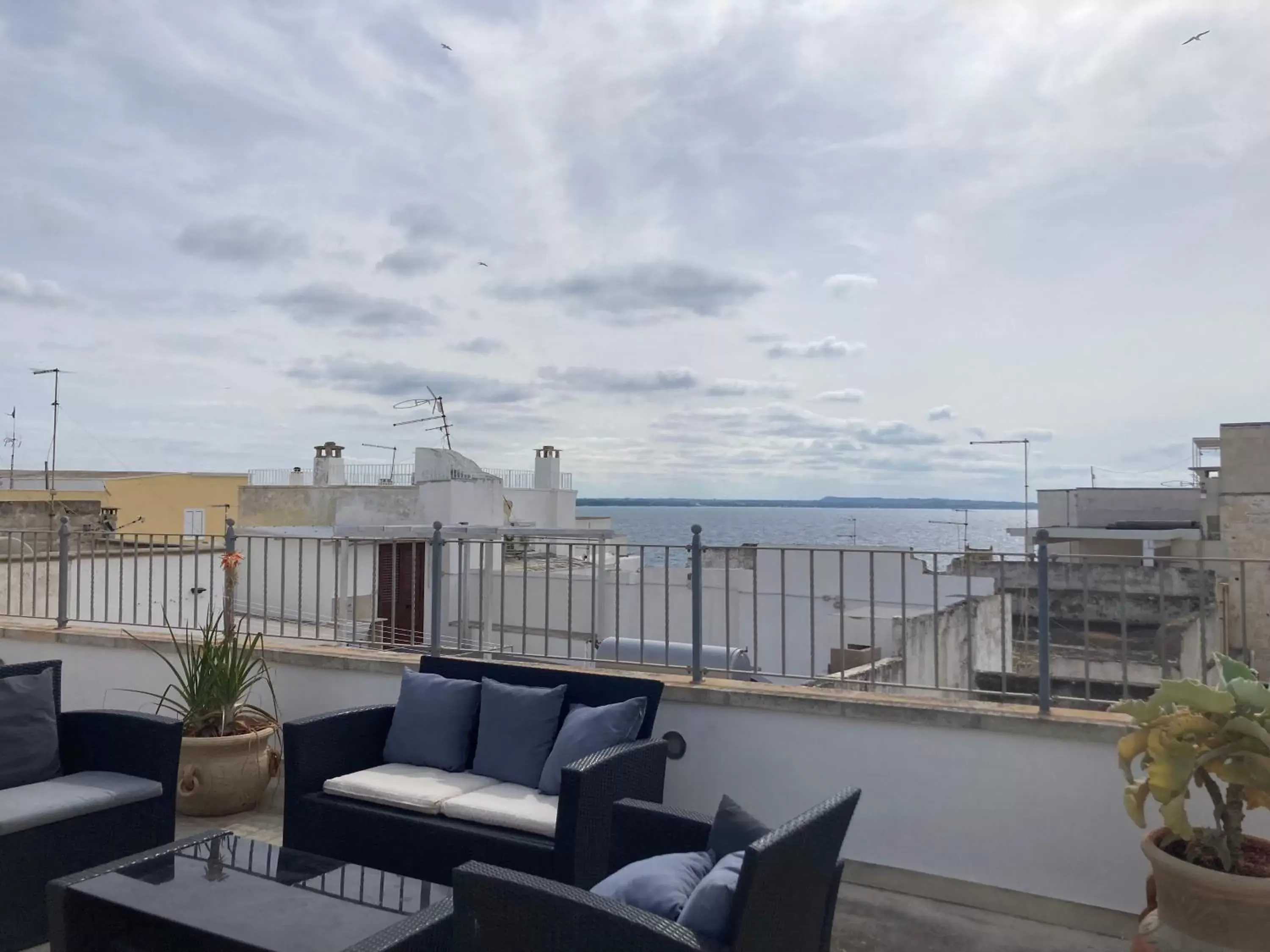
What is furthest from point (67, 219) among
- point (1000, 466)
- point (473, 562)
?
point (1000, 466)

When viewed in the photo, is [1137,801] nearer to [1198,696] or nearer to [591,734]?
[1198,696]

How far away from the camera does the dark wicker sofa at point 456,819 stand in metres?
3.11

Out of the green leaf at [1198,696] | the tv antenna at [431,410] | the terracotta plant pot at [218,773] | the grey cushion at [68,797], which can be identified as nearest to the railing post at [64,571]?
the terracotta plant pot at [218,773]

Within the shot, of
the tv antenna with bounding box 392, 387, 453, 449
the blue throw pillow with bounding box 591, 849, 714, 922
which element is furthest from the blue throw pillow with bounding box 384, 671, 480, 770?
the tv antenna with bounding box 392, 387, 453, 449

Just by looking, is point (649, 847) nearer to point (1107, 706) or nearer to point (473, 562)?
point (1107, 706)

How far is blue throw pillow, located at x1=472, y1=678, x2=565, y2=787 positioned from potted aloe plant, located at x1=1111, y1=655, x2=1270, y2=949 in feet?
7.10

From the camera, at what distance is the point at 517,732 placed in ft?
12.4

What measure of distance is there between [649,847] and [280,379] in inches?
638

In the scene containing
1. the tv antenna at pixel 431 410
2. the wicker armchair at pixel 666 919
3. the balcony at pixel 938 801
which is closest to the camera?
the wicker armchair at pixel 666 919

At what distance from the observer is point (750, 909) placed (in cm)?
196

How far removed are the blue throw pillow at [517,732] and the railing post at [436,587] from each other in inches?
43.1

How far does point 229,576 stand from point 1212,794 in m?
4.81

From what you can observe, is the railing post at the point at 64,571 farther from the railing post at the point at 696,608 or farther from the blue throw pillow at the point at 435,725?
the railing post at the point at 696,608

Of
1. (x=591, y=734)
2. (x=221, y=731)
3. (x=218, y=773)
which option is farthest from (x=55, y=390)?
(x=591, y=734)
